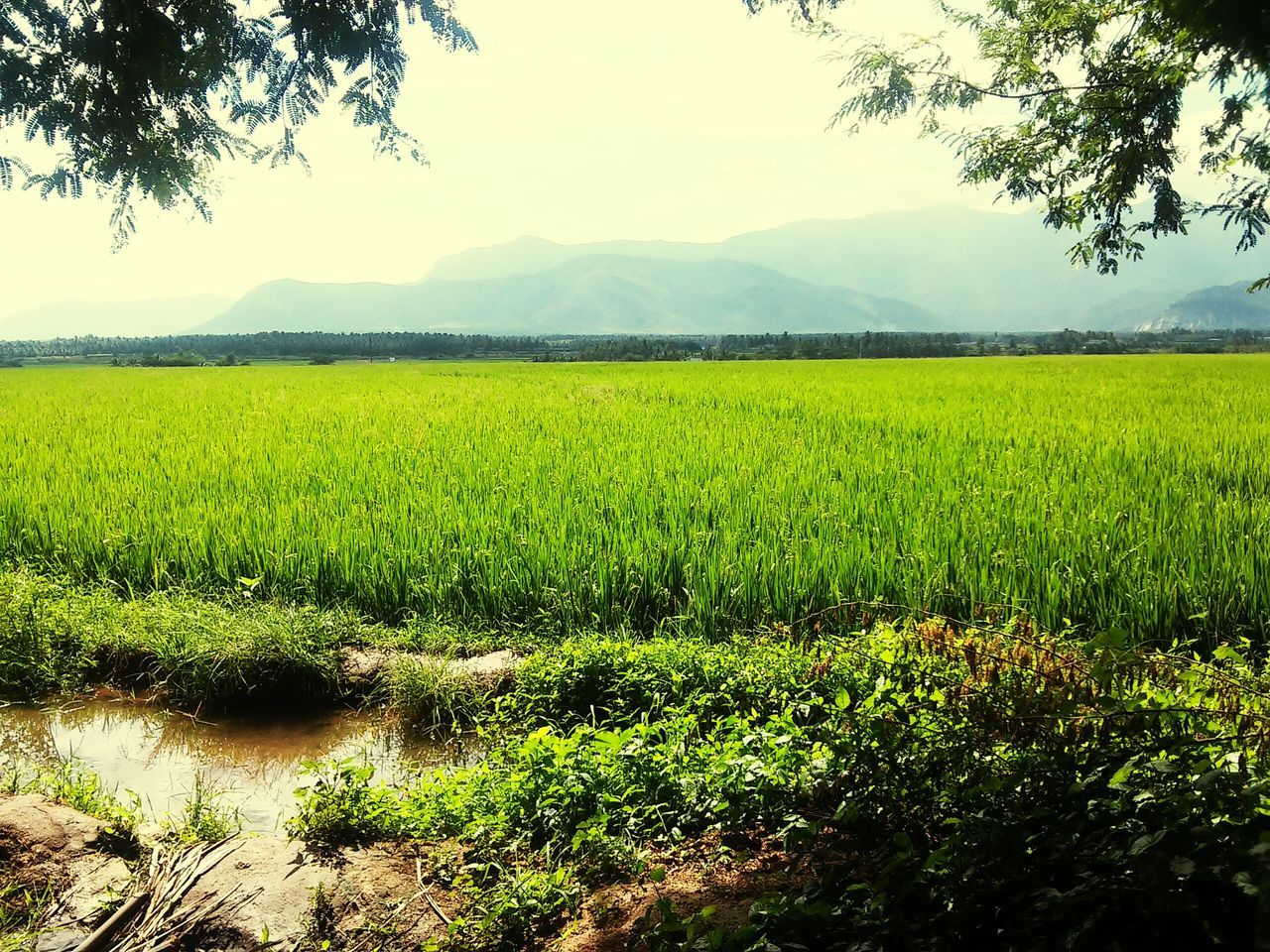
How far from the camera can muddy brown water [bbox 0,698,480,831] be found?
3.58 m

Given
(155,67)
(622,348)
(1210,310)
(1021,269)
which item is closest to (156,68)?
(155,67)

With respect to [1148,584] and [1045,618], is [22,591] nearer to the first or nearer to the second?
[1045,618]

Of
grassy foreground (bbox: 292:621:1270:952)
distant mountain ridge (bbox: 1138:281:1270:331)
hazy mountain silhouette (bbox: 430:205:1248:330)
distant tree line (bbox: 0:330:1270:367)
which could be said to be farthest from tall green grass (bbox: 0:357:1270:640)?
hazy mountain silhouette (bbox: 430:205:1248:330)

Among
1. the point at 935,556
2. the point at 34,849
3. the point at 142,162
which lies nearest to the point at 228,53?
the point at 142,162

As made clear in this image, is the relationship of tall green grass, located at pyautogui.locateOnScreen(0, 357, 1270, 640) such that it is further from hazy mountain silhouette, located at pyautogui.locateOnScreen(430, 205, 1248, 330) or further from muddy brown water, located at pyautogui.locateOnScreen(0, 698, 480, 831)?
hazy mountain silhouette, located at pyautogui.locateOnScreen(430, 205, 1248, 330)

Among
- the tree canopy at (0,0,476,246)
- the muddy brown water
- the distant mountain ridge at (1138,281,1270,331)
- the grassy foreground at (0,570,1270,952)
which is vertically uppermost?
the distant mountain ridge at (1138,281,1270,331)

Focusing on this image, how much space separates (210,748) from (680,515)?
11.8 feet

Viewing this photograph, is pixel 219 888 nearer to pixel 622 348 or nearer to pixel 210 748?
pixel 210 748

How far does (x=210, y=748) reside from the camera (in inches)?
157

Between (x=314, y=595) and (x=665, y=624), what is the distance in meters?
2.43

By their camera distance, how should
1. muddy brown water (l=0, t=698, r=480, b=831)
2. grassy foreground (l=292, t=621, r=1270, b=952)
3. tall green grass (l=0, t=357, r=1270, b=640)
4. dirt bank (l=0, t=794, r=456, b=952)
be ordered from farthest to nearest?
tall green grass (l=0, t=357, r=1270, b=640) < muddy brown water (l=0, t=698, r=480, b=831) < dirt bank (l=0, t=794, r=456, b=952) < grassy foreground (l=292, t=621, r=1270, b=952)

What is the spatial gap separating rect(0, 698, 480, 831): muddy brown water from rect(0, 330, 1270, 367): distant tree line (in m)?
42.3

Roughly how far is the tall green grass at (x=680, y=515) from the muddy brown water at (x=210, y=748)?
3.55 ft

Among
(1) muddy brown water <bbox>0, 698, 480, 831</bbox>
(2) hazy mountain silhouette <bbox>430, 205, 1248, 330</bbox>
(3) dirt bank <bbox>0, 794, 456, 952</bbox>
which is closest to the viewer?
(3) dirt bank <bbox>0, 794, 456, 952</bbox>
